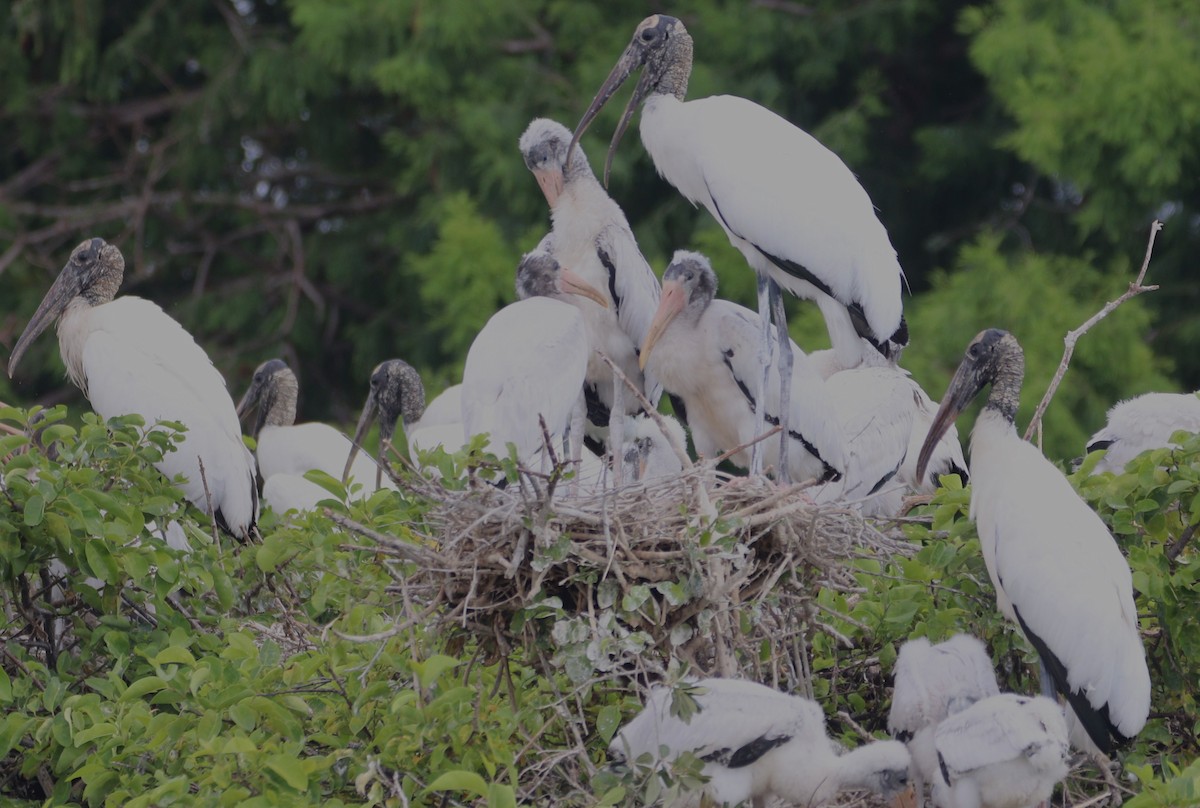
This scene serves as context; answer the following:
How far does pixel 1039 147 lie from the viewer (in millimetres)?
9820

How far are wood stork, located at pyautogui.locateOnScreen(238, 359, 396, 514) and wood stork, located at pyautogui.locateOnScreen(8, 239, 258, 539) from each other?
306 millimetres

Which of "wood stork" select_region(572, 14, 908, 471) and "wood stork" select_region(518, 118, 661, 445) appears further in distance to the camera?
"wood stork" select_region(518, 118, 661, 445)

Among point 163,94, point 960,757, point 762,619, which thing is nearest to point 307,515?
point 762,619

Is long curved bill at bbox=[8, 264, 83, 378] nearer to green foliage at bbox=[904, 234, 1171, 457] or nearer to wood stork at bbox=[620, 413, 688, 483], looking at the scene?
wood stork at bbox=[620, 413, 688, 483]

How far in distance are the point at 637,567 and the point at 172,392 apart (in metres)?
2.50

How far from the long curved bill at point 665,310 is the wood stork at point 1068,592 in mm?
1186

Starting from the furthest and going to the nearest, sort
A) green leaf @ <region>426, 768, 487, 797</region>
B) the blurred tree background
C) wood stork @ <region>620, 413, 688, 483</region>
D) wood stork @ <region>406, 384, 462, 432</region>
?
the blurred tree background
wood stork @ <region>406, 384, 462, 432</region>
wood stork @ <region>620, 413, 688, 483</region>
green leaf @ <region>426, 768, 487, 797</region>

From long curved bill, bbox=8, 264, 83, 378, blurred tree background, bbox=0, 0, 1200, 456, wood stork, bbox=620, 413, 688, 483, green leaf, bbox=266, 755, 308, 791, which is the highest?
green leaf, bbox=266, 755, 308, 791

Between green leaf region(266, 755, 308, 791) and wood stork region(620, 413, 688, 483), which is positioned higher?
green leaf region(266, 755, 308, 791)

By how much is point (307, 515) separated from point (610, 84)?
1.85 m

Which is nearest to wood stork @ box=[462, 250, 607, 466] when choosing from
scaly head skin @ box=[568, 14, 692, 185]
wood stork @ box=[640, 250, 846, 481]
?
wood stork @ box=[640, 250, 846, 481]

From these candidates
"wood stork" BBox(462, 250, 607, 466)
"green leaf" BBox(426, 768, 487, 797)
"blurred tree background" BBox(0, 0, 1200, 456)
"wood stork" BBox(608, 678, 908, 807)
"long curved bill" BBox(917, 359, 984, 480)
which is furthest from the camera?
"blurred tree background" BBox(0, 0, 1200, 456)

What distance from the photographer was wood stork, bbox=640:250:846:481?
18.8 ft

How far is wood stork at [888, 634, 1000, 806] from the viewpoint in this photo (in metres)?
4.45
